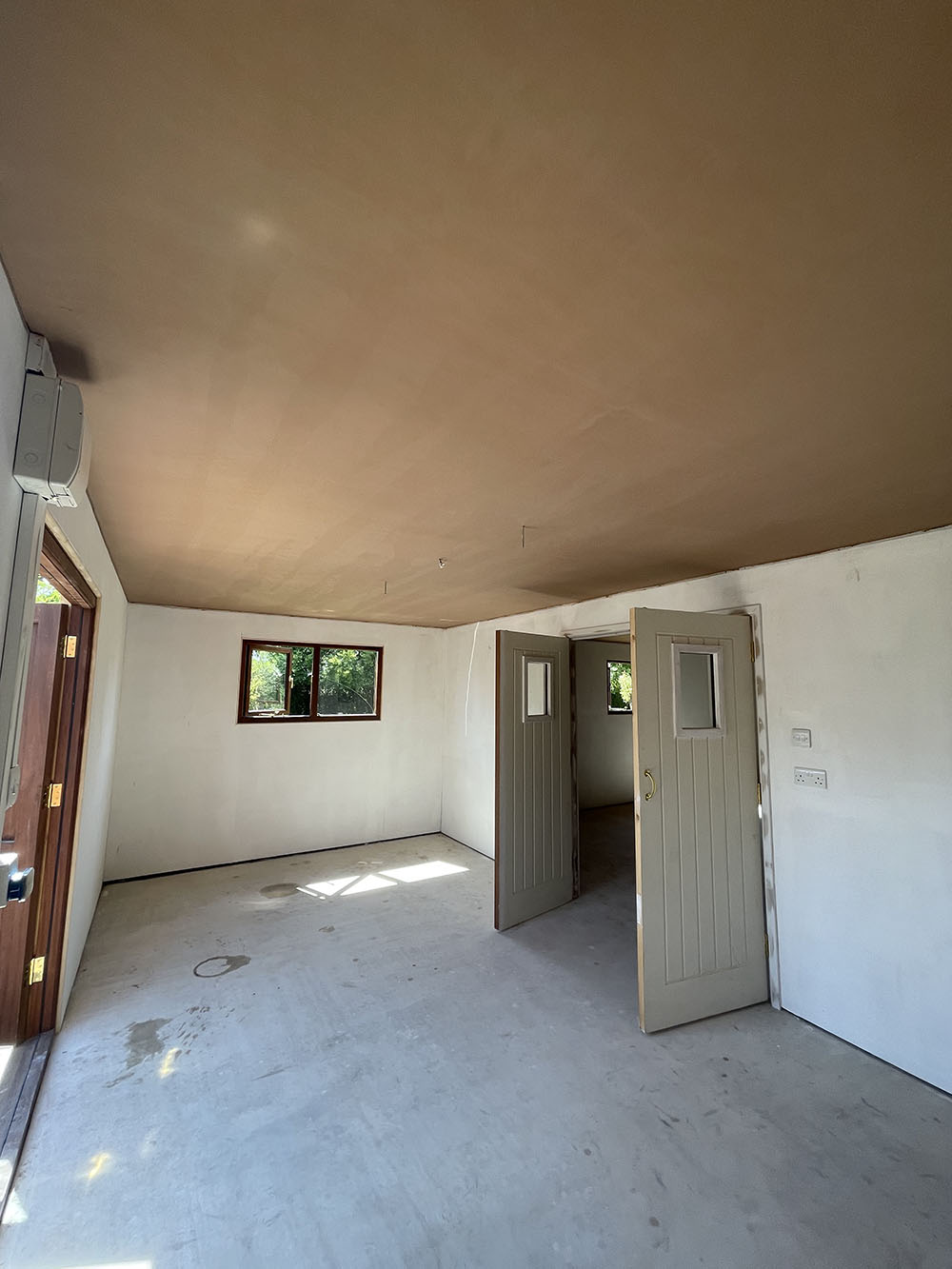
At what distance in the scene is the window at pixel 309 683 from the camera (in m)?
5.33

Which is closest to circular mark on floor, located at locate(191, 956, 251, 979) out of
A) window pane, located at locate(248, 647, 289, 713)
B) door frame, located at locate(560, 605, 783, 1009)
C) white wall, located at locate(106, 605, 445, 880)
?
white wall, located at locate(106, 605, 445, 880)

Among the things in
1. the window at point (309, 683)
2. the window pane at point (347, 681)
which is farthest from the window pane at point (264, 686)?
the window pane at point (347, 681)

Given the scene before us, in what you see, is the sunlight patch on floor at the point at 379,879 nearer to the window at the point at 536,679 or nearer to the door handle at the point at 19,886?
the window at the point at 536,679

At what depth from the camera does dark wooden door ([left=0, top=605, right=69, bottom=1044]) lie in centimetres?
238

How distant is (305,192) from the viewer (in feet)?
2.69

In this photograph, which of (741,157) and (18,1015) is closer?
(741,157)

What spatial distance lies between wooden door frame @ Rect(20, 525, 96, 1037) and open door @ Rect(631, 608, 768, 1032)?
9.07 feet

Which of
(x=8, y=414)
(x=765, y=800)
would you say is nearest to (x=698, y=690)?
(x=765, y=800)

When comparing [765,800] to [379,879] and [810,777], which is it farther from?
[379,879]

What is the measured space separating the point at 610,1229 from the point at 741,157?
2.62m

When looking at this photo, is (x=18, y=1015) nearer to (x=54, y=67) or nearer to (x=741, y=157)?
(x=54, y=67)

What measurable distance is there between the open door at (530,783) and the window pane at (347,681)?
7.94ft

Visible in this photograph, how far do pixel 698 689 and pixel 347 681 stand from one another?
393 cm

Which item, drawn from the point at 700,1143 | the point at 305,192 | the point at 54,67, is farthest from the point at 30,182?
the point at 700,1143
